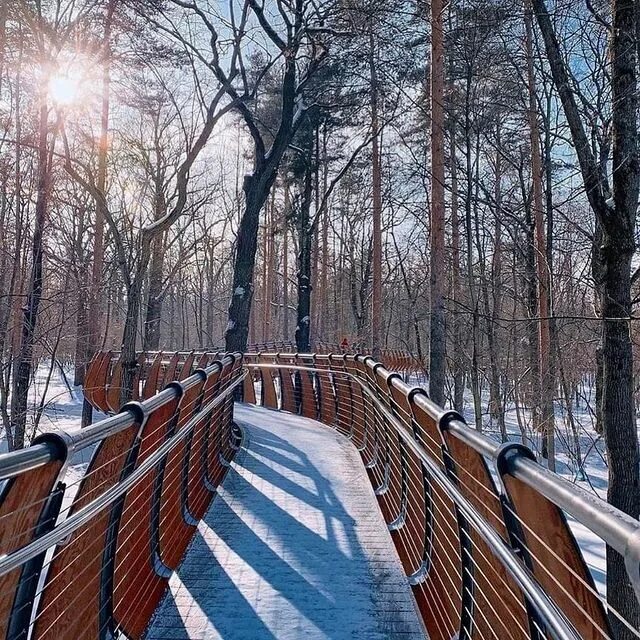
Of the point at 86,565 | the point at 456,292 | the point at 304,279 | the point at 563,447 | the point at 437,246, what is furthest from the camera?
the point at 304,279

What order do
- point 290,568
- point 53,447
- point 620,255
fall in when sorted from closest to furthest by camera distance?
point 53,447 < point 290,568 < point 620,255

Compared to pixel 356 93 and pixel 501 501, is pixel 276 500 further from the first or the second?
pixel 356 93

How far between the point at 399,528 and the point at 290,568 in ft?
3.04

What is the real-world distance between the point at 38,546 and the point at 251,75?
18.8 meters

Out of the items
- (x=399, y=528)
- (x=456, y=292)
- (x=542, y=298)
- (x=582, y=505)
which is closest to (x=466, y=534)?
(x=582, y=505)

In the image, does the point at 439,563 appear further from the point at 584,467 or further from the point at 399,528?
the point at 584,467

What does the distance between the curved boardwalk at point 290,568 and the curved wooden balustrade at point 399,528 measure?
13 cm

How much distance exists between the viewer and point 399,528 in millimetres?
4398

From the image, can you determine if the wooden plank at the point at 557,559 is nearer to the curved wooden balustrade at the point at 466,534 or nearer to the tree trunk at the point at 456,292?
the curved wooden balustrade at the point at 466,534

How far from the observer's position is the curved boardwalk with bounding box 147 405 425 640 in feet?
10.2

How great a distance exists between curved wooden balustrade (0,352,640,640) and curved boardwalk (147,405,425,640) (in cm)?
13

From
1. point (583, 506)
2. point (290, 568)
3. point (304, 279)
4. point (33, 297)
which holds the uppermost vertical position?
point (304, 279)

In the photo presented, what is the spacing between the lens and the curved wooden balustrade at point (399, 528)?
158cm

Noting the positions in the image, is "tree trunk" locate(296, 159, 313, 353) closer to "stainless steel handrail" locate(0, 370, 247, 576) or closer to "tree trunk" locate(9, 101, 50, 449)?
"tree trunk" locate(9, 101, 50, 449)
